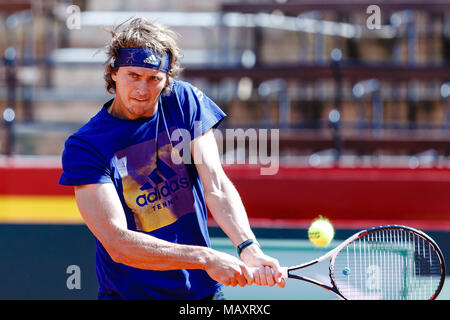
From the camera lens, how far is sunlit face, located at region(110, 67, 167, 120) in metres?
2.43

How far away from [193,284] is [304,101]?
230 inches

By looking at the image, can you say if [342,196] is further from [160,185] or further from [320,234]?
[160,185]

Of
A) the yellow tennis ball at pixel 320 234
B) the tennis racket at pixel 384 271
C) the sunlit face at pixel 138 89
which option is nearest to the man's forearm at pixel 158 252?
the sunlit face at pixel 138 89

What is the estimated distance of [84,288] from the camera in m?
3.87

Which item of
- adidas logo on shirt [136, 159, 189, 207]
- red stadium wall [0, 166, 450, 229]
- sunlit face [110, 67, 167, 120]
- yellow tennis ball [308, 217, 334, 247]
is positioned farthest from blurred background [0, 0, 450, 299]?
sunlit face [110, 67, 167, 120]

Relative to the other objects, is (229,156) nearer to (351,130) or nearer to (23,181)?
(351,130)

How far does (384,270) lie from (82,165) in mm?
1606

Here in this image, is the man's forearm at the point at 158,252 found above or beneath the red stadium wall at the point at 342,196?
above

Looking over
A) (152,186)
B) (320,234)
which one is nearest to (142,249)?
(152,186)

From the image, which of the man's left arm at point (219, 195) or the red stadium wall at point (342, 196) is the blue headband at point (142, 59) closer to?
the man's left arm at point (219, 195)

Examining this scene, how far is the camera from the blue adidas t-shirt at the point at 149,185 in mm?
2441

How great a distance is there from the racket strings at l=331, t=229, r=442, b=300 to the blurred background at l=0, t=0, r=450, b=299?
226cm

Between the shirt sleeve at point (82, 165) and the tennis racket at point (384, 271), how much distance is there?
1111 millimetres

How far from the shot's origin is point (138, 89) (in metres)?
2.43
